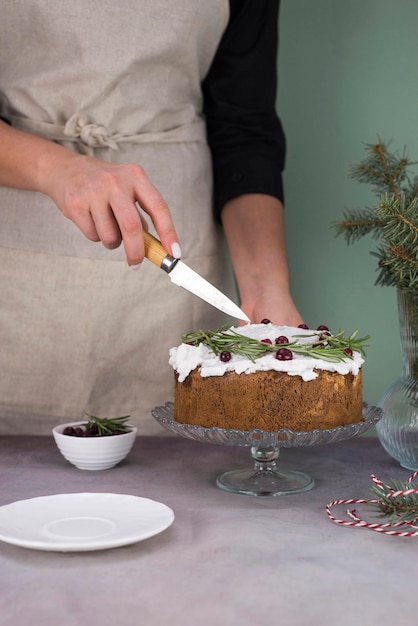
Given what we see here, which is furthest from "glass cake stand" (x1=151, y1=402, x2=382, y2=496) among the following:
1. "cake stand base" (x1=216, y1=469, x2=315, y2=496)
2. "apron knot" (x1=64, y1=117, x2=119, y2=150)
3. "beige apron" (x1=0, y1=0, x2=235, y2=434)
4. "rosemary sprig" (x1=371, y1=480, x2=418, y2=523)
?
"apron knot" (x1=64, y1=117, x2=119, y2=150)

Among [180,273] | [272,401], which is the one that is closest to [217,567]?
[272,401]

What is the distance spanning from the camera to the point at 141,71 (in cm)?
151

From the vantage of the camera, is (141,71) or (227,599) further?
(141,71)

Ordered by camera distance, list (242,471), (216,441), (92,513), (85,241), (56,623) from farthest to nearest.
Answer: (85,241), (242,471), (216,441), (92,513), (56,623)

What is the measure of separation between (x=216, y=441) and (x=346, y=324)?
87 cm

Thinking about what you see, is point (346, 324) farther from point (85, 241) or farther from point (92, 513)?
point (92, 513)

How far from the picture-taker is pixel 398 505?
97cm

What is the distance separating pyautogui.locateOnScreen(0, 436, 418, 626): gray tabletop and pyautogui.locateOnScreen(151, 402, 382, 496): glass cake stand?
1.0 inches

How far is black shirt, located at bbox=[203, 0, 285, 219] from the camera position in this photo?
1652 mm

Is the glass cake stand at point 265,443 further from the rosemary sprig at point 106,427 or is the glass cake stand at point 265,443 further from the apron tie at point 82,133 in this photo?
the apron tie at point 82,133

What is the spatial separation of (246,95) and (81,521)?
3.33 ft

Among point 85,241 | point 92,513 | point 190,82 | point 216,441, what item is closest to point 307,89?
point 190,82

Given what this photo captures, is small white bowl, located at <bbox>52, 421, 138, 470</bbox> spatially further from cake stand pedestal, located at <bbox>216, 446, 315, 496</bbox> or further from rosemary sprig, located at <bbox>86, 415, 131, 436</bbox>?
cake stand pedestal, located at <bbox>216, 446, 315, 496</bbox>

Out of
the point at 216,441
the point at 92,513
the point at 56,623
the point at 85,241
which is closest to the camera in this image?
the point at 56,623
